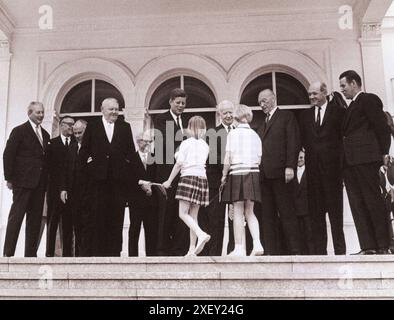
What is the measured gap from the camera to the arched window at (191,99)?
1241cm

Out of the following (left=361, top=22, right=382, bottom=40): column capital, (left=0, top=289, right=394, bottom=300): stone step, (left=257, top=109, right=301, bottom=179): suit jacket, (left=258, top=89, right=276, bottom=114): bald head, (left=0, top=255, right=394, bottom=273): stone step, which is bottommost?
(left=0, top=289, right=394, bottom=300): stone step

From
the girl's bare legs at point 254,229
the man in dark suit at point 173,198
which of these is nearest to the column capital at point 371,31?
the man in dark suit at point 173,198

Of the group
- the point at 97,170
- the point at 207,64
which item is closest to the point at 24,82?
the point at 207,64

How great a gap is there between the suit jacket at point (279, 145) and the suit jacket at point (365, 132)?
0.61 metres

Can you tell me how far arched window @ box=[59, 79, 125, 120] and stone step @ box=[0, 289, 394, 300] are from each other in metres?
7.07

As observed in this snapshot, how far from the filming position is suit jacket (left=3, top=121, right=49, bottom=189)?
7.80m

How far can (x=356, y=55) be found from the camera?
11977 millimetres

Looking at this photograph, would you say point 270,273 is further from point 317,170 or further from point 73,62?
point 73,62

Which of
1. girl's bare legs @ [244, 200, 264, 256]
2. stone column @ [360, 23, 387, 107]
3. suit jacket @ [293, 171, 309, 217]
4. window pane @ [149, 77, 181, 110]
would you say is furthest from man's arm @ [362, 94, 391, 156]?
window pane @ [149, 77, 181, 110]

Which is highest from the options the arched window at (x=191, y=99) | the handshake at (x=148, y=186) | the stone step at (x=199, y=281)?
the arched window at (x=191, y=99)

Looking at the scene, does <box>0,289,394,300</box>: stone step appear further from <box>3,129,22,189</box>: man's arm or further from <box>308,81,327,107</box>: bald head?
<box>308,81,327,107</box>: bald head

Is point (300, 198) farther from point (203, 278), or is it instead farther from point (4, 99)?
point (4, 99)

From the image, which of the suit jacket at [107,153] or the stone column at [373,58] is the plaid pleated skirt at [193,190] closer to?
the suit jacket at [107,153]
